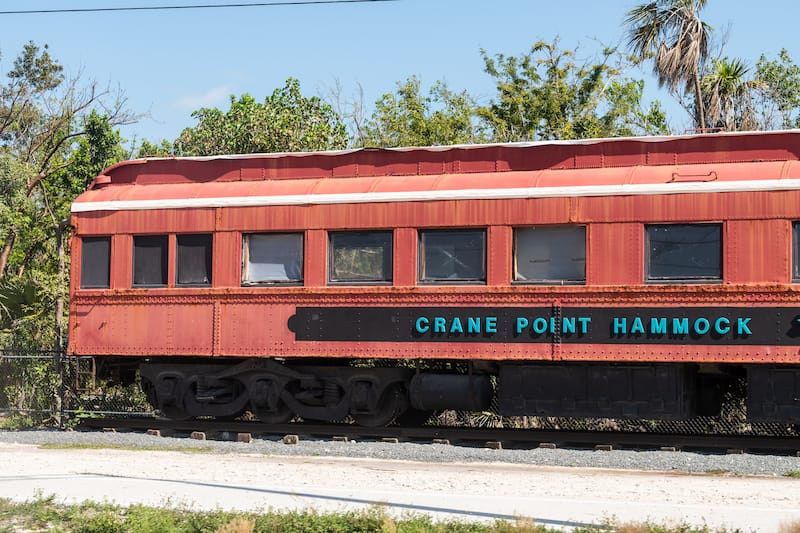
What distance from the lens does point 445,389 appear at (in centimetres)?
1496

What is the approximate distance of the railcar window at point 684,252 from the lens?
13758 mm

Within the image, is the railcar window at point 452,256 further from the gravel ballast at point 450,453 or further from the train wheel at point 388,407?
the gravel ballast at point 450,453

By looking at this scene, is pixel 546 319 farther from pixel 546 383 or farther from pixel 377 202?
pixel 377 202

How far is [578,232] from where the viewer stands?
47.2 feet

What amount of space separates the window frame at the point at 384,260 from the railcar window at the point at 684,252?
3.47 metres

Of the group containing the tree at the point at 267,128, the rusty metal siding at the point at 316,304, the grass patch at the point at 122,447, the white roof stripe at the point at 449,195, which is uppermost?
the tree at the point at 267,128

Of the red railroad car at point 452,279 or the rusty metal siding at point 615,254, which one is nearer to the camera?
the red railroad car at point 452,279

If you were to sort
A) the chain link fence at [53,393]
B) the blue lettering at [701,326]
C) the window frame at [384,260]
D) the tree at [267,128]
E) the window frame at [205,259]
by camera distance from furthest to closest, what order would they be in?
the tree at [267,128]
the chain link fence at [53,393]
the window frame at [205,259]
the window frame at [384,260]
the blue lettering at [701,326]

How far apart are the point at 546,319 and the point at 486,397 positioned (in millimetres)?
1532

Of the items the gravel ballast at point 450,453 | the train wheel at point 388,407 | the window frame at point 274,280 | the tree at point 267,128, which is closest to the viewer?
the gravel ballast at point 450,453

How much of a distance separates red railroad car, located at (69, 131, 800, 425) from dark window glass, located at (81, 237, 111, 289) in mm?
34

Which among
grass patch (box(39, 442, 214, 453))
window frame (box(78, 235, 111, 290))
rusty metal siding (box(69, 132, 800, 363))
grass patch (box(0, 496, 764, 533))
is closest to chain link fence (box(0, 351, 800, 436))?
window frame (box(78, 235, 111, 290))

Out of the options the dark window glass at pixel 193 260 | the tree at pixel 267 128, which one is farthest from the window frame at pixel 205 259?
the tree at pixel 267 128

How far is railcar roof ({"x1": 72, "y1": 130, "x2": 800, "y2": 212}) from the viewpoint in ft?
46.4
